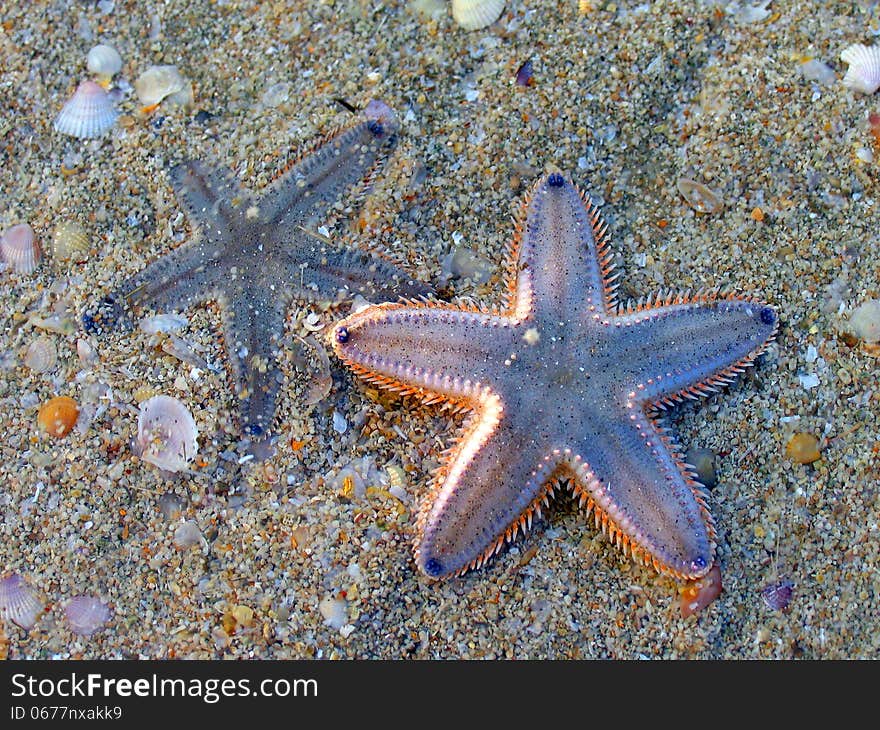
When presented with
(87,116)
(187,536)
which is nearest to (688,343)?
(187,536)

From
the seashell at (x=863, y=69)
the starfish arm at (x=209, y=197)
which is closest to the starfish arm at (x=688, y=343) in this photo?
the seashell at (x=863, y=69)

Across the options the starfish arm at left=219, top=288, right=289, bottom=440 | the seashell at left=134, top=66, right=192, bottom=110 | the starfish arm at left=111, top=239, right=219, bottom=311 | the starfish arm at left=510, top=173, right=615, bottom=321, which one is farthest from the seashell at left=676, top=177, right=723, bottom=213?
the seashell at left=134, top=66, right=192, bottom=110

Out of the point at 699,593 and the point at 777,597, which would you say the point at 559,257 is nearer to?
the point at 699,593

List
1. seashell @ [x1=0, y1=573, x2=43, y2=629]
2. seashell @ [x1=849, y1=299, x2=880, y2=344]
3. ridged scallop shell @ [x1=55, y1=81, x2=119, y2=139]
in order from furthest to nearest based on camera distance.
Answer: ridged scallop shell @ [x1=55, y1=81, x2=119, y2=139], seashell @ [x1=849, y1=299, x2=880, y2=344], seashell @ [x1=0, y1=573, x2=43, y2=629]

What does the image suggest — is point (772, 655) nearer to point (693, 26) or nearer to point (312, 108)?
point (693, 26)

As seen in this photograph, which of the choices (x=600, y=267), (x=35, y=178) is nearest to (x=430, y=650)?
(x=600, y=267)

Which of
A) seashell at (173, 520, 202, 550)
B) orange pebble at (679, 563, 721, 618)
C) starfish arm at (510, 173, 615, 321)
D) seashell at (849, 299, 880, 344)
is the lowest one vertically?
orange pebble at (679, 563, 721, 618)

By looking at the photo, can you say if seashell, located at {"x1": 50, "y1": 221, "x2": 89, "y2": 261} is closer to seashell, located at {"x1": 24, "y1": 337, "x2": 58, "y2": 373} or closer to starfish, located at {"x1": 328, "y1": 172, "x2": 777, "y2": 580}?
seashell, located at {"x1": 24, "y1": 337, "x2": 58, "y2": 373}

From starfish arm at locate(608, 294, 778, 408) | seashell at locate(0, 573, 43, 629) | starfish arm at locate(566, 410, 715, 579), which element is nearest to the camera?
starfish arm at locate(566, 410, 715, 579)
